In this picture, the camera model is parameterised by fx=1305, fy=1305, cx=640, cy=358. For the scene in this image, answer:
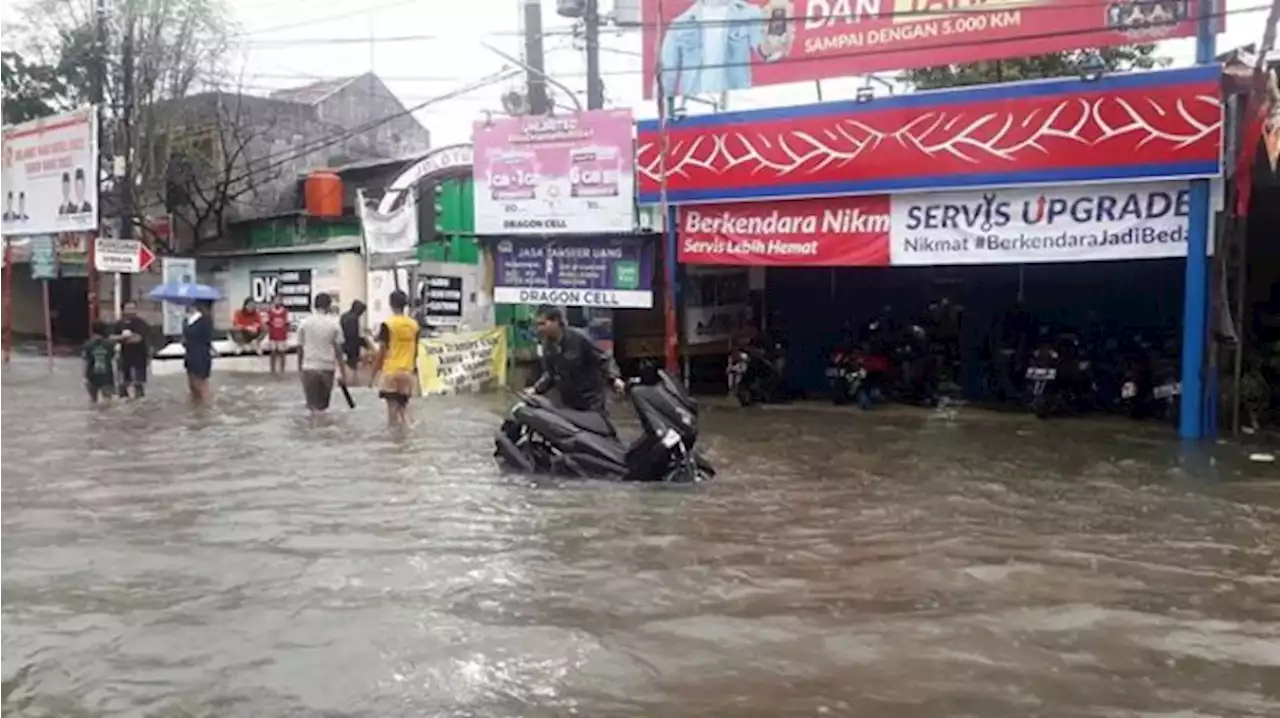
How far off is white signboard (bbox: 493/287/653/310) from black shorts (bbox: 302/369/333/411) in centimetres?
412

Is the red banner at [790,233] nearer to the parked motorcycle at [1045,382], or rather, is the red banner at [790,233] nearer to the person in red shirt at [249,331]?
the parked motorcycle at [1045,382]

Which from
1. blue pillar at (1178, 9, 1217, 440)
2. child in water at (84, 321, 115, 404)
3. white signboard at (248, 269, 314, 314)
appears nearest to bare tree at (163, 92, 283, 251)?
white signboard at (248, 269, 314, 314)

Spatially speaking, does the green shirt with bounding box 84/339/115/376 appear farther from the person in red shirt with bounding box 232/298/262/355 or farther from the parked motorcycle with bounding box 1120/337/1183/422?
the parked motorcycle with bounding box 1120/337/1183/422

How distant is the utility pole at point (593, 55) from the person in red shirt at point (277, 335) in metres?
7.85

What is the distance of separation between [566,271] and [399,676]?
13112 mm

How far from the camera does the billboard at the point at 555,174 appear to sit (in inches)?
677

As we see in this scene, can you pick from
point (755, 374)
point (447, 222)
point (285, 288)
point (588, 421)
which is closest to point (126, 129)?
point (285, 288)

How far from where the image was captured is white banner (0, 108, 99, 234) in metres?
22.3

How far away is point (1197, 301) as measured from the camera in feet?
41.9

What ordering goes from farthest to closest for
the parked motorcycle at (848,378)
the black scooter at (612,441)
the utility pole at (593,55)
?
the utility pole at (593,55) < the parked motorcycle at (848,378) < the black scooter at (612,441)

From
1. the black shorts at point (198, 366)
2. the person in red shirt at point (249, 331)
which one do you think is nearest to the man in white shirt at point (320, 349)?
the black shorts at point (198, 366)

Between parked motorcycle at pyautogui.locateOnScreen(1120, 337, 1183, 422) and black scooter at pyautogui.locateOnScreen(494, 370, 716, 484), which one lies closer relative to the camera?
black scooter at pyautogui.locateOnScreen(494, 370, 716, 484)

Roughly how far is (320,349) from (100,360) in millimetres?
4307

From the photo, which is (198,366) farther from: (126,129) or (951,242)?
(126,129)
